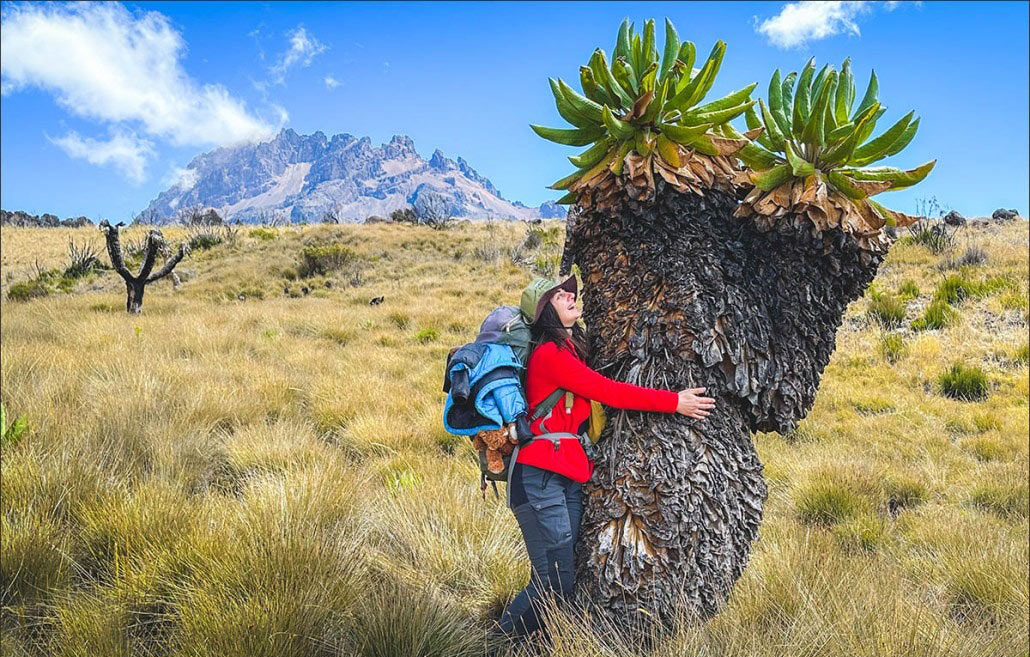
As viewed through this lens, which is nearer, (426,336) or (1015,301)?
(1015,301)

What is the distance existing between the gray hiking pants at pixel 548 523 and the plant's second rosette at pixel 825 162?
134cm

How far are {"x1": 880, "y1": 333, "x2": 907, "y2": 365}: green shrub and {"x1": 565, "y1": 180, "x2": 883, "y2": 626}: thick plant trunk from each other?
793cm

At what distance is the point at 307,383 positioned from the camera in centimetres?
770

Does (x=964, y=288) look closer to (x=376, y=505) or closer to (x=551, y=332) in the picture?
(x=376, y=505)

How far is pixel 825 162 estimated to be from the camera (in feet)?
7.62

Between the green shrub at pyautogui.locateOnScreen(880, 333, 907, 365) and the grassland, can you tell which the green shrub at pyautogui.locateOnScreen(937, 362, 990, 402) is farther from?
the green shrub at pyautogui.locateOnScreen(880, 333, 907, 365)

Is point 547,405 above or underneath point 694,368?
underneath

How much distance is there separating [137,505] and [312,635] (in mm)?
1702

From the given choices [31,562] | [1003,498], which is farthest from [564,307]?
[1003,498]

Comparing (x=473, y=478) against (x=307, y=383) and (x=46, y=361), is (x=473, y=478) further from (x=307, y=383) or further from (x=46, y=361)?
(x=46, y=361)

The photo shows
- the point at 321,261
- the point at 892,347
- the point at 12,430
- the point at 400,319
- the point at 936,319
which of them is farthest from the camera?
the point at 321,261

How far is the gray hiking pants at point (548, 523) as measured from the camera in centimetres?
245

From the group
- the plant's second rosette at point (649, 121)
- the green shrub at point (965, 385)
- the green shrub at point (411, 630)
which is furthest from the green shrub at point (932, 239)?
the green shrub at point (411, 630)

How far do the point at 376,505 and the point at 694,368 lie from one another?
8.92 feet
